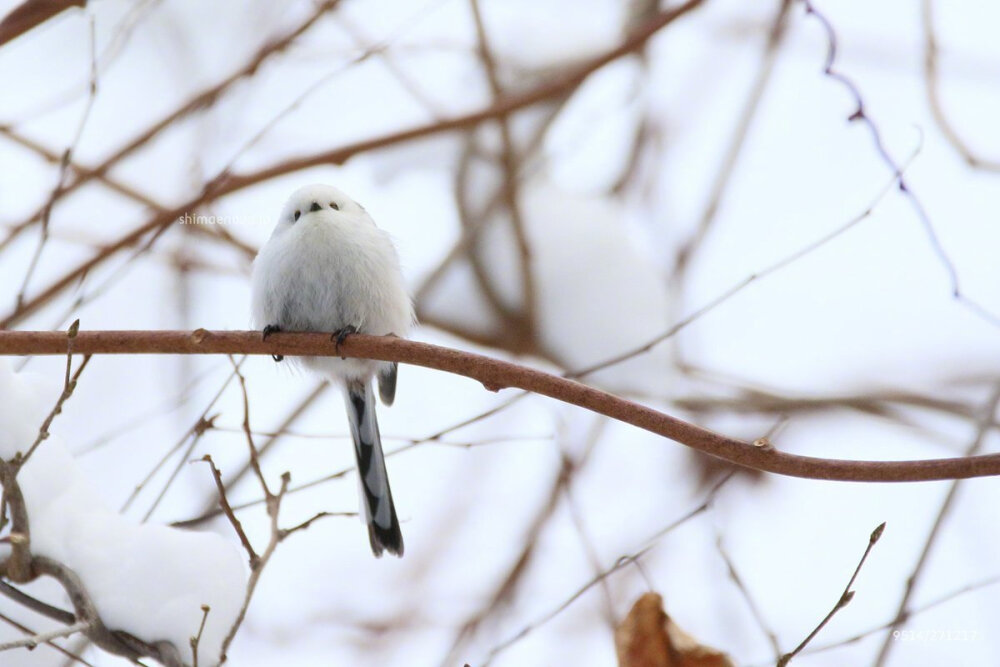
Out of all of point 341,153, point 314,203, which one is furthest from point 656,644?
point 341,153

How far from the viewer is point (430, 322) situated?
11.4 feet

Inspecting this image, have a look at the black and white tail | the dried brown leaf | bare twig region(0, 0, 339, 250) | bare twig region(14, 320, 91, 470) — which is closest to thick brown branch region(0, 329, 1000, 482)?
bare twig region(14, 320, 91, 470)

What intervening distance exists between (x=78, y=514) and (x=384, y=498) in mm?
796

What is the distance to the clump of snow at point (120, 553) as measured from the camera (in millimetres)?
1803

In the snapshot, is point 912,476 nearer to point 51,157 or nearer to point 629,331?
point 629,331

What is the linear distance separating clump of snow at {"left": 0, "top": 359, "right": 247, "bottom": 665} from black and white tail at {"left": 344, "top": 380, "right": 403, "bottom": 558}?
1.74 feet

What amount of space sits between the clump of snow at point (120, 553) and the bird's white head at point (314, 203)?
88 cm

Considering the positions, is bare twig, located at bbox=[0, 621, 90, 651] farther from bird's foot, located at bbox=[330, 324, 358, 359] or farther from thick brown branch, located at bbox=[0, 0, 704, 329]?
thick brown branch, located at bbox=[0, 0, 704, 329]

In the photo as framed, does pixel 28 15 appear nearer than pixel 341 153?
Yes

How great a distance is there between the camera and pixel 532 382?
1.75 metres

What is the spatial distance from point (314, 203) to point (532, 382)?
3.86 feet

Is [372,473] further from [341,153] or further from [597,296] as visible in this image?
[597,296]

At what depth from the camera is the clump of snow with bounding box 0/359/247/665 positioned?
1803mm

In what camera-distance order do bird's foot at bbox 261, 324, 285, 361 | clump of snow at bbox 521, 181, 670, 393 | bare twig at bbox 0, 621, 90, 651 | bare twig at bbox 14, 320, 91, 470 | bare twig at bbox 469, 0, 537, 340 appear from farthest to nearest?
clump of snow at bbox 521, 181, 670, 393
bare twig at bbox 469, 0, 537, 340
bird's foot at bbox 261, 324, 285, 361
bare twig at bbox 14, 320, 91, 470
bare twig at bbox 0, 621, 90, 651
